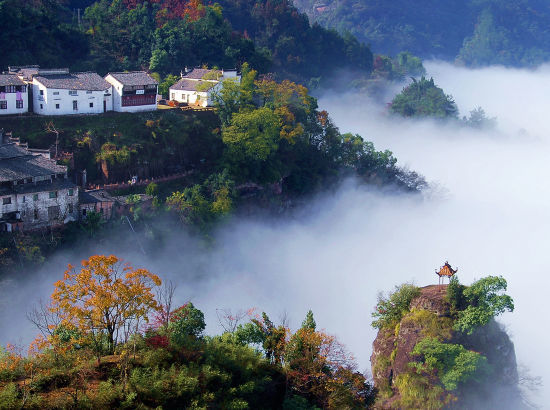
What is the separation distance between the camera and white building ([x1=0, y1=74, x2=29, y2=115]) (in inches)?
1757

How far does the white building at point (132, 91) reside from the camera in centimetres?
4878

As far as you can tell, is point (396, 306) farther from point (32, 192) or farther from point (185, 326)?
point (32, 192)

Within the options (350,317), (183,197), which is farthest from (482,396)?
(183,197)

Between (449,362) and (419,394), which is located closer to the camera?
(419,394)

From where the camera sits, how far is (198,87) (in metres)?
54.5

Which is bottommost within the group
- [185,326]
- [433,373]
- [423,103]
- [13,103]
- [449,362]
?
[433,373]

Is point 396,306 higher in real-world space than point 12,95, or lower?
lower

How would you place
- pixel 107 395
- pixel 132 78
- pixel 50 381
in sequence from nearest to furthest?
pixel 107 395 → pixel 50 381 → pixel 132 78

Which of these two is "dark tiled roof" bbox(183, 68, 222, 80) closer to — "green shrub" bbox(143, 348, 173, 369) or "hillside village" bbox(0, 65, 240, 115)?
"hillside village" bbox(0, 65, 240, 115)

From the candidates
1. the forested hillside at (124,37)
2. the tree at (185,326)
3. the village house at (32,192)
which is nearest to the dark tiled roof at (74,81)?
the village house at (32,192)

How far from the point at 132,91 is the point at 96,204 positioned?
1095 centimetres

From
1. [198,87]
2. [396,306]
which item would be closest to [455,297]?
[396,306]

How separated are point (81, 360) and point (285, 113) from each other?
32.9m

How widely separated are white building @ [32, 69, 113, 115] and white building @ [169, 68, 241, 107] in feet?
27.5
